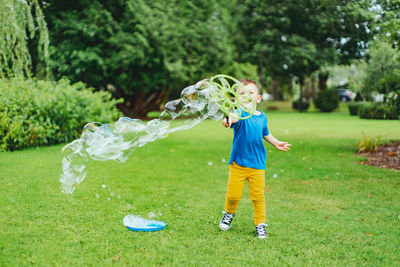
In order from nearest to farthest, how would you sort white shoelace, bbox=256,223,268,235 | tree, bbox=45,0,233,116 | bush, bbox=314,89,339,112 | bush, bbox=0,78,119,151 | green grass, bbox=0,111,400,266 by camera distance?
green grass, bbox=0,111,400,266
white shoelace, bbox=256,223,268,235
bush, bbox=0,78,119,151
tree, bbox=45,0,233,116
bush, bbox=314,89,339,112

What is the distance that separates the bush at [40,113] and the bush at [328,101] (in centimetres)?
2341

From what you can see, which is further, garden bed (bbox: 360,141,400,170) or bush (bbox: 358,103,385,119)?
bush (bbox: 358,103,385,119)

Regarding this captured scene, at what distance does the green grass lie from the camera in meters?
3.43

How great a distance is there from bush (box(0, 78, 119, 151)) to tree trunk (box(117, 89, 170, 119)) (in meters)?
11.9

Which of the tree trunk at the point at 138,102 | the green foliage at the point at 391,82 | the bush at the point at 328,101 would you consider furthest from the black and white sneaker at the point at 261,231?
the bush at the point at 328,101

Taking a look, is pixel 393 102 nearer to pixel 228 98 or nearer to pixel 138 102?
pixel 228 98

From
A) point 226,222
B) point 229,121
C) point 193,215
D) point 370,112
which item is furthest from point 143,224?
point 370,112

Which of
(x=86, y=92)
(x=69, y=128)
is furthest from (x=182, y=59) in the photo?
(x=69, y=128)

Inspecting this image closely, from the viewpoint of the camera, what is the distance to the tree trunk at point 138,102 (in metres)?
23.3

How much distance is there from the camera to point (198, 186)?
617 cm

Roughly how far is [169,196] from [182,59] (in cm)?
1663

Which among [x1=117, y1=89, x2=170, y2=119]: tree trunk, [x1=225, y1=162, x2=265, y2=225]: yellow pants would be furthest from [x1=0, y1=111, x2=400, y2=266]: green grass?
[x1=117, y1=89, x2=170, y2=119]: tree trunk

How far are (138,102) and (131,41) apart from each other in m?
5.28

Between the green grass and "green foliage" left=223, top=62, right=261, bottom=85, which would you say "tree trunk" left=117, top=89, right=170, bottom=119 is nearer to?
"green foliage" left=223, top=62, right=261, bottom=85
